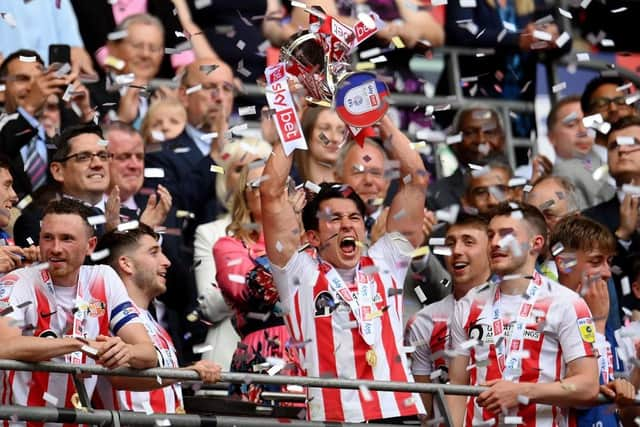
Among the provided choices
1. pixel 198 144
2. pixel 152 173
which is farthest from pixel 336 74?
pixel 198 144

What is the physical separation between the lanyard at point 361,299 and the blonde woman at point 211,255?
4.00ft

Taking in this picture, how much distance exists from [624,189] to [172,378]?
13.5 feet

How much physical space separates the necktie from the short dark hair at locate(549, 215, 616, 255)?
10.2 feet

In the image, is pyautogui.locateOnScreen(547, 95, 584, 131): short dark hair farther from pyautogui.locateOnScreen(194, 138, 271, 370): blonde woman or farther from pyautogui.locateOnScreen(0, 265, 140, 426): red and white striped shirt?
pyautogui.locateOnScreen(0, 265, 140, 426): red and white striped shirt

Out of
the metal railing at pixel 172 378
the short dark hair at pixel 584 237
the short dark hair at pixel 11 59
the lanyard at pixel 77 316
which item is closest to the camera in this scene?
the metal railing at pixel 172 378

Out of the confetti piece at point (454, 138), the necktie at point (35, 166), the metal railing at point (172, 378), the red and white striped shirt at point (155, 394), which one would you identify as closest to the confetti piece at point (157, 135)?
the necktie at point (35, 166)

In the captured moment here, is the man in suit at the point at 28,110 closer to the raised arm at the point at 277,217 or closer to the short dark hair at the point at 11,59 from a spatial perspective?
the short dark hair at the point at 11,59

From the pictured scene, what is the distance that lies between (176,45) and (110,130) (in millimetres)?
1548

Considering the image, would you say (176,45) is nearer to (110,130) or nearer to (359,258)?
(110,130)

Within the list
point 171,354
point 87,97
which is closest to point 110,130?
point 87,97

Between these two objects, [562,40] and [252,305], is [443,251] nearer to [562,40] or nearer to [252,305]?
[252,305]

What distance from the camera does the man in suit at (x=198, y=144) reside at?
37.0ft

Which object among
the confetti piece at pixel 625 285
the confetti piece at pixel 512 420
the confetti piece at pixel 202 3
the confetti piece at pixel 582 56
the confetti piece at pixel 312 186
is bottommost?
the confetti piece at pixel 625 285

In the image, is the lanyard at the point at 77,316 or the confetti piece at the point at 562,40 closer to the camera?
the lanyard at the point at 77,316
